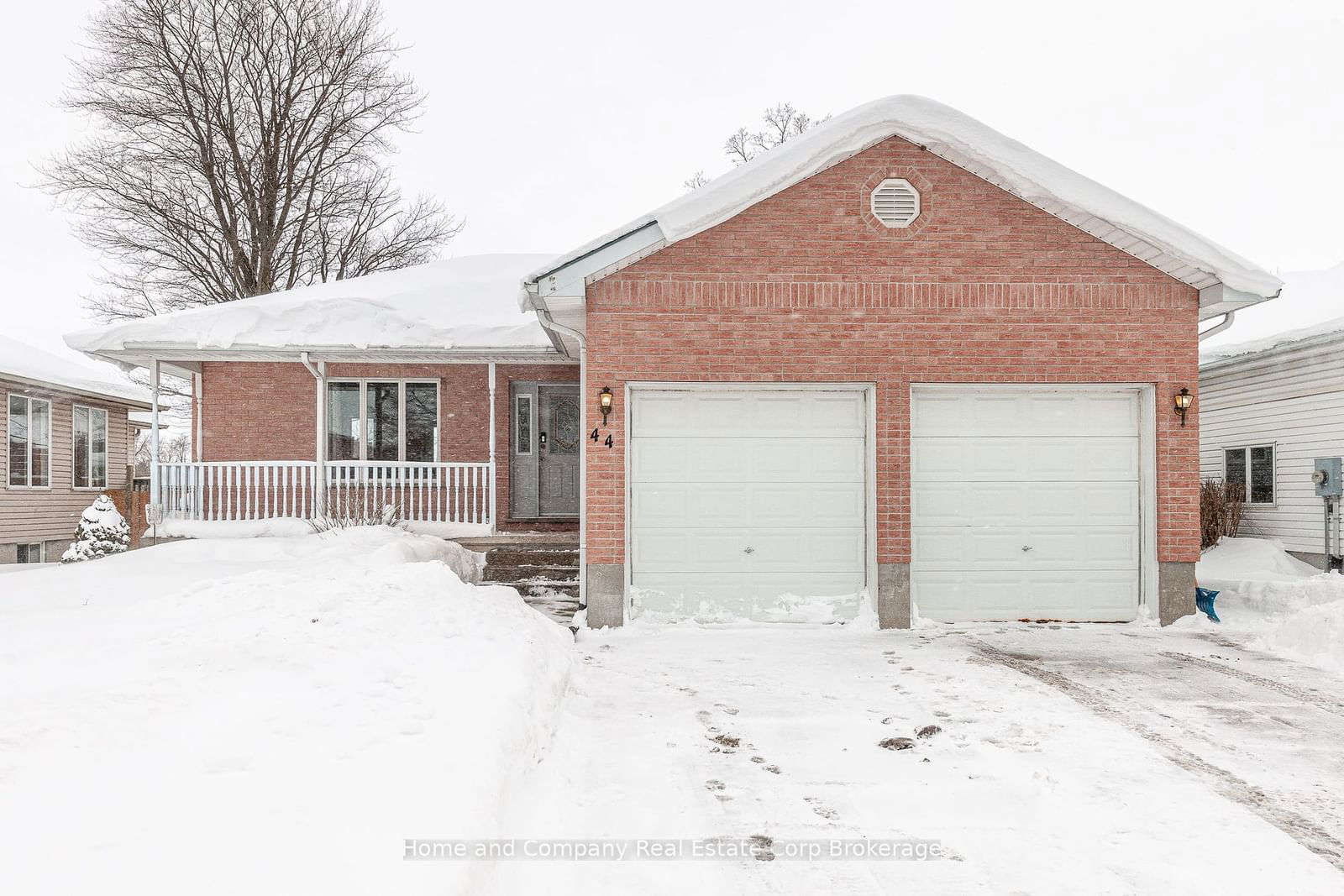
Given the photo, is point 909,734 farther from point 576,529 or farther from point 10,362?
point 10,362

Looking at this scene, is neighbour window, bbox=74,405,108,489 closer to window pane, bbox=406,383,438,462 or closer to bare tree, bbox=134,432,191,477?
window pane, bbox=406,383,438,462

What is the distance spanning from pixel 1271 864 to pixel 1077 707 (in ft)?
6.96

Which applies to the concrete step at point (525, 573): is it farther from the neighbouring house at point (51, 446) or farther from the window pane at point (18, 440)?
the window pane at point (18, 440)

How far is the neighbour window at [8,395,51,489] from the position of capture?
51.5ft

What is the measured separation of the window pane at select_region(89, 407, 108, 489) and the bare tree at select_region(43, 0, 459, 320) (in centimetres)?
394

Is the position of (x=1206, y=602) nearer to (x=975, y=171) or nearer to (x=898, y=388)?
(x=898, y=388)

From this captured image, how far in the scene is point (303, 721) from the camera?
3.45 meters

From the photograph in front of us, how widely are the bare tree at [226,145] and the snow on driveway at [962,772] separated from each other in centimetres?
1896

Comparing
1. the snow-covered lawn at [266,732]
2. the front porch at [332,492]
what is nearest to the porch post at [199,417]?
the front porch at [332,492]

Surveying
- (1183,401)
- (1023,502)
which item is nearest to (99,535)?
(1023,502)

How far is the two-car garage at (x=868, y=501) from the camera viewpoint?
8.16 meters

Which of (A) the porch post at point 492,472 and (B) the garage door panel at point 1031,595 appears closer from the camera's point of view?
(B) the garage door panel at point 1031,595

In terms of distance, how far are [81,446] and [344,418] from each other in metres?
8.79

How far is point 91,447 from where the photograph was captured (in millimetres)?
18359
